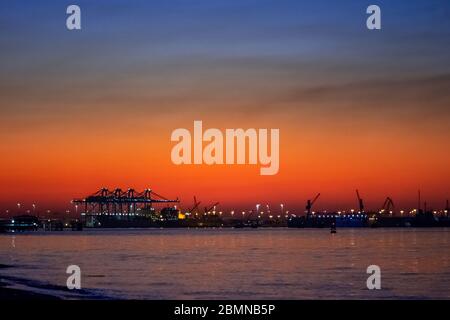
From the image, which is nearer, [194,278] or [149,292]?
[149,292]

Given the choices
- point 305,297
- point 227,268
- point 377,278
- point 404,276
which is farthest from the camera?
point 227,268

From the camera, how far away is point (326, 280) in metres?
54.2

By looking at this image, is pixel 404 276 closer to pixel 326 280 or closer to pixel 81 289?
pixel 326 280

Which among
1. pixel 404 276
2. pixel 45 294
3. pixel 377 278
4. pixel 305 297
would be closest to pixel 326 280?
pixel 377 278

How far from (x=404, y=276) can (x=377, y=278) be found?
6.08m
